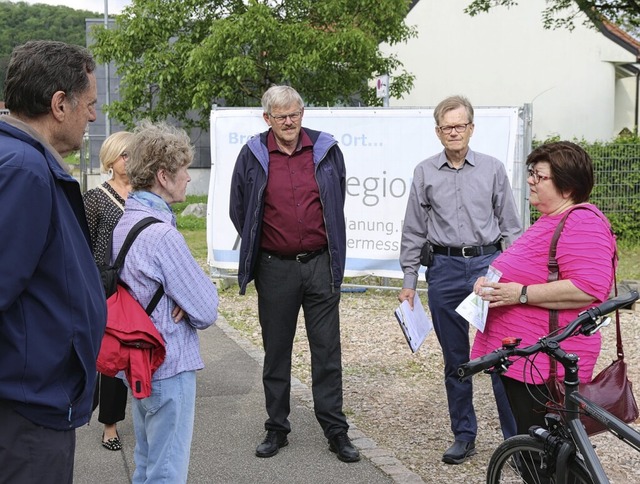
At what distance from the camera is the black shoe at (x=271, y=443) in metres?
5.08

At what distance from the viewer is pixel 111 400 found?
5219mm

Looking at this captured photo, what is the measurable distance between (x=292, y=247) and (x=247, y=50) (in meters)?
13.8

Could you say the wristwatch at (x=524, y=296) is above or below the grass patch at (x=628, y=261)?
above

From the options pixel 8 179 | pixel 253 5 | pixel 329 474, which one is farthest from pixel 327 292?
pixel 253 5

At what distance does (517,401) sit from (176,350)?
146 cm

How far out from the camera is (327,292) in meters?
5.11

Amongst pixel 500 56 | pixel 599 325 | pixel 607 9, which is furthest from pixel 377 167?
pixel 500 56

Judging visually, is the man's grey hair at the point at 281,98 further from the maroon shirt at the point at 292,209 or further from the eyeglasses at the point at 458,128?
the eyeglasses at the point at 458,128

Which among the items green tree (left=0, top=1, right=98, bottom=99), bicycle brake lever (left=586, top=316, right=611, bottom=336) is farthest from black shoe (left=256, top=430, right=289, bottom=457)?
green tree (left=0, top=1, right=98, bottom=99)

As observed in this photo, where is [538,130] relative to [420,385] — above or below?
above

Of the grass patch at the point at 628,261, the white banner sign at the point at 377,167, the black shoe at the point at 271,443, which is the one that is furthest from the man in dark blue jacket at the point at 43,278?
the grass patch at the point at 628,261

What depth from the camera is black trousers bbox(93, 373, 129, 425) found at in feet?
17.1

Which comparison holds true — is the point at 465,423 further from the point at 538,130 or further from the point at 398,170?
the point at 538,130

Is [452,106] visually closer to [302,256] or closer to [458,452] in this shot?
[302,256]
